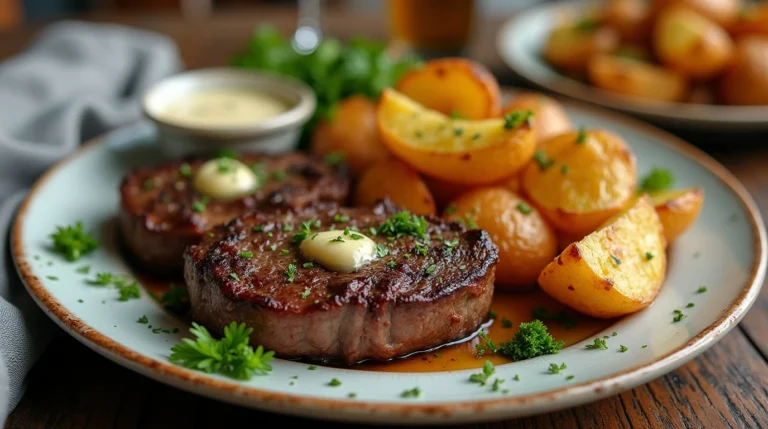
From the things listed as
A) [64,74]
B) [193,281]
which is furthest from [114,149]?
[193,281]

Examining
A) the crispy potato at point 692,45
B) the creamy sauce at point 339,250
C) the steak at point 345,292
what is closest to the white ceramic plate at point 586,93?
the crispy potato at point 692,45

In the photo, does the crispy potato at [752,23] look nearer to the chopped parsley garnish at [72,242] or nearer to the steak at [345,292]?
the steak at [345,292]

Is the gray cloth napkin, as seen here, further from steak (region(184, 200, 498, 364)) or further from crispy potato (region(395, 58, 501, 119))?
crispy potato (region(395, 58, 501, 119))

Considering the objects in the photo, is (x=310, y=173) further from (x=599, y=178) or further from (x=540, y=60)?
(x=540, y=60)

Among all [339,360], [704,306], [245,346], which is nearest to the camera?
[245,346]

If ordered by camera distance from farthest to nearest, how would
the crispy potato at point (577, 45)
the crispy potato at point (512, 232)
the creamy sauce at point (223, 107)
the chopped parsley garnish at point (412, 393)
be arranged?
the crispy potato at point (577, 45) < the creamy sauce at point (223, 107) < the crispy potato at point (512, 232) < the chopped parsley garnish at point (412, 393)

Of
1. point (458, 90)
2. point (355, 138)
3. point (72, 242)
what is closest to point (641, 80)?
point (458, 90)

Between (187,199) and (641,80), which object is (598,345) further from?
(641,80)
